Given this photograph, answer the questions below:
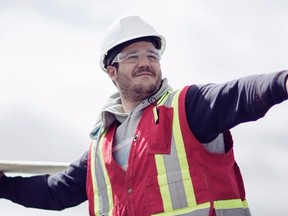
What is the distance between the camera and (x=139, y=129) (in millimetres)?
6996

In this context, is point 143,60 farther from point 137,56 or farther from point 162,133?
point 162,133

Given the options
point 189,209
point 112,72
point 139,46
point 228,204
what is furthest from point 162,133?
point 112,72

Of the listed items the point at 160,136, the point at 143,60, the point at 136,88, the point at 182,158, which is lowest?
the point at 182,158

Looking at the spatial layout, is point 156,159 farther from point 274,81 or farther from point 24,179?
point 24,179

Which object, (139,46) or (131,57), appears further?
(139,46)

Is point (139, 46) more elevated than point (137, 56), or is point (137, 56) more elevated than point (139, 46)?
point (139, 46)

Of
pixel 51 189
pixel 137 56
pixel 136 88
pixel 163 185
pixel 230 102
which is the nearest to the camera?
pixel 230 102

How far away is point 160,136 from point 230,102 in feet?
2.71

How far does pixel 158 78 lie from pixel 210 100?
1.06 metres

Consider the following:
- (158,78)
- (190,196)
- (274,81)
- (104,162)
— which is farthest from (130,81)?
(274,81)

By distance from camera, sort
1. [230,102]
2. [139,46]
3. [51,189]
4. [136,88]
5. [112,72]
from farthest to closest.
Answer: [51,189] < [112,72] < [139,46] < [136,88] < [230,102]

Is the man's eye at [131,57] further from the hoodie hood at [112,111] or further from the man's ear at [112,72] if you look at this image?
the hoodie hood at [112,111]

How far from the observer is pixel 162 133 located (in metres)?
6.66

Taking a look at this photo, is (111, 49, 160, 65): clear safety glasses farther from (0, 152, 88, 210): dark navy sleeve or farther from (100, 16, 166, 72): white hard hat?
(0, 152, 88, 210): dark navy sleeve
